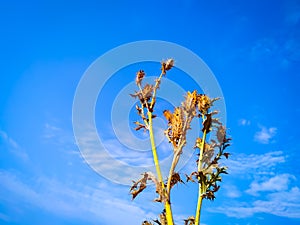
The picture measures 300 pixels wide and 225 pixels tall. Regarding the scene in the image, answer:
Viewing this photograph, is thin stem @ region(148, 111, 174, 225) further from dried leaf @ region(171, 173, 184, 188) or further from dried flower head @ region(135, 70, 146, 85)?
dried flower head @ region(135, 70, 146, 85)

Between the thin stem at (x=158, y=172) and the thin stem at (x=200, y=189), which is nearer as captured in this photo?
the thin stem at (x=158, y=172)

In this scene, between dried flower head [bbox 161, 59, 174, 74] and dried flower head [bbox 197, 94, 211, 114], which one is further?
dried flower head [bbox 161, 59, 174, 74]

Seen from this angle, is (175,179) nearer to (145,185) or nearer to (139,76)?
(145,185)

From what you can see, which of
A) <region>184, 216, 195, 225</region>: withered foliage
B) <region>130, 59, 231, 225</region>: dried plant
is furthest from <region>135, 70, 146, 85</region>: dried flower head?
<region>184, 216, 195, 225</region>: withered foliage

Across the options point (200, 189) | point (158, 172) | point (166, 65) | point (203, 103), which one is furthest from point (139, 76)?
point (200, 189)

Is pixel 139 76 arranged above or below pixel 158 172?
above

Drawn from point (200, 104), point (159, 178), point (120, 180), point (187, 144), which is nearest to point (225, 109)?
point (200, 104)

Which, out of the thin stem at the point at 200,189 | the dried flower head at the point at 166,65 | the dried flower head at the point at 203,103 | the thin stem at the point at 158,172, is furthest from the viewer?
the dried flower head at the point at 166,65

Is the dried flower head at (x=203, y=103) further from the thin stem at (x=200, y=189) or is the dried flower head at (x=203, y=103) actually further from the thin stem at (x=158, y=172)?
the thin stem at (x=158, y=172)

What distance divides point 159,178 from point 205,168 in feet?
4.20

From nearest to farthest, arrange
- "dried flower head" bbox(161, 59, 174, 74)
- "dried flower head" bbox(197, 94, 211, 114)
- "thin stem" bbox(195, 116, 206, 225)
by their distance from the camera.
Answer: "thin stem" bbox(195, 116, 206, 225)
"dried flower head" bbox(197, 94, 211, 114)
"dried flower head" bbox(161, 59, 174, 74)

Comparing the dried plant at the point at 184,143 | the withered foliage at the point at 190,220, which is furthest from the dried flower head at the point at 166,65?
the withered foliage at the point at 190,220

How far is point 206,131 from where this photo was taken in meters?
8.70

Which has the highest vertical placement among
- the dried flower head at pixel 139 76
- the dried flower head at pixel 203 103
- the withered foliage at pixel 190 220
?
the dried flower head at pixel 139 76
